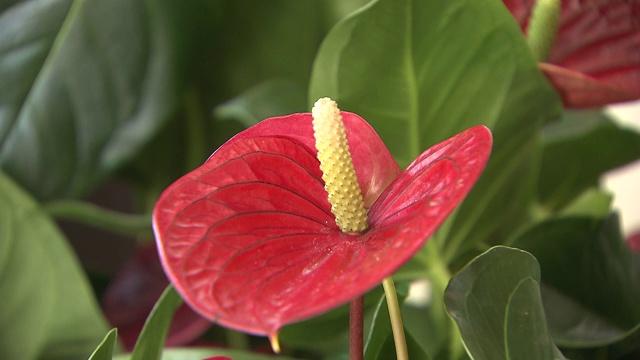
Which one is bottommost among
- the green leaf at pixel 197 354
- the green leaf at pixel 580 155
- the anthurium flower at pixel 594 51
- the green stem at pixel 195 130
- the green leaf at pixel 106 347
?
the green leaf at pixel 580 155

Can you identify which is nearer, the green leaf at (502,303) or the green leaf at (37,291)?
the green leaf at (502,303)

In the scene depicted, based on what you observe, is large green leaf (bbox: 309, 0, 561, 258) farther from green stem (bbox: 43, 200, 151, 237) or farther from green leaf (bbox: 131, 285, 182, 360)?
green stem (bbox: 43, 200, 151, 237)

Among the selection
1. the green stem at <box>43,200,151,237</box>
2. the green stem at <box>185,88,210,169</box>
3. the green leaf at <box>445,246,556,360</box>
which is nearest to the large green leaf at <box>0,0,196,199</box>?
the green stem at <box>43,200,151,237</box>

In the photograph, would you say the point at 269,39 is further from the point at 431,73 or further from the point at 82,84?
the point at 431,73

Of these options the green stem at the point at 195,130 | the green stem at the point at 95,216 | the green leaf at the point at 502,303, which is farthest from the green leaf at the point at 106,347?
the green stem at the point at 195,130

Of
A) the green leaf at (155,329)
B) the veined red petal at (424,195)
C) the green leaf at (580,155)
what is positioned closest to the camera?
the veined red petal at (424,195)

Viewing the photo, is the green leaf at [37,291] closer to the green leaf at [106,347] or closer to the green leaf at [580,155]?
the green leaf at [106,347]

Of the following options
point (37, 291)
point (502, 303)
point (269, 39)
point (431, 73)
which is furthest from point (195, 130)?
point (502, 303)
